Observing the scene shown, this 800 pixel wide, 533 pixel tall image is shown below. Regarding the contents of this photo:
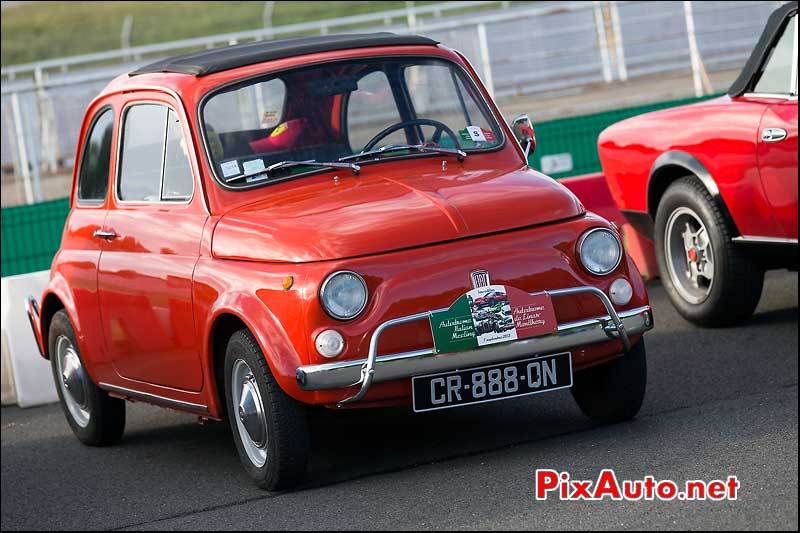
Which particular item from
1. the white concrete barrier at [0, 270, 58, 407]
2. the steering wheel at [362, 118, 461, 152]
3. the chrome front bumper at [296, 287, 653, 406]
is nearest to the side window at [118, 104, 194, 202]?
the steering wheel at [362, 118, 461, 152]

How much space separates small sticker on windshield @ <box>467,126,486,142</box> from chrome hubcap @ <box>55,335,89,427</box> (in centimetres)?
248

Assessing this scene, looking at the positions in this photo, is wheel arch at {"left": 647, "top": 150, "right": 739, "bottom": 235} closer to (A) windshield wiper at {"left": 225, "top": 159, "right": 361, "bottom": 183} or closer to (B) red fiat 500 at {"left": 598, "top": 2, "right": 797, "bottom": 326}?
(B) red fiat 500 at {"left": 598, "top": 2, "right": 797, "bottom": 326}

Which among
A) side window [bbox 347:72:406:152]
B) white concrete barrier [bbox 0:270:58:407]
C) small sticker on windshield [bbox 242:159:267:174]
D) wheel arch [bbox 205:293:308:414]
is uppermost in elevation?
side window [bbox 347:72:406:152]

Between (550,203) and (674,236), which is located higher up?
(550,203)

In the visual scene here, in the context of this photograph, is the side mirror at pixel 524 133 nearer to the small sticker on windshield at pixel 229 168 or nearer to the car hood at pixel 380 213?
the car hood at pixel 380 213

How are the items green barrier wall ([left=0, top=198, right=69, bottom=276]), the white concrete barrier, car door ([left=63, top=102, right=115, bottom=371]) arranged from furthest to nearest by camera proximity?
green barrier wall ([left=0, top=198, right=69, bottom=276]), the white concrete barrier, car door ([left=63, top=102, right=115, bottom=371])

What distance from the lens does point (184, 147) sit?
6.91 meters

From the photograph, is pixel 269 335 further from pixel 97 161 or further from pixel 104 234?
pixel 97 161

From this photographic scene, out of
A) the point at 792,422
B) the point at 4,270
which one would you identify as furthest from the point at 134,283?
the point at 4,270

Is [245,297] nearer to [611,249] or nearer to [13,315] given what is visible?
[611,249]

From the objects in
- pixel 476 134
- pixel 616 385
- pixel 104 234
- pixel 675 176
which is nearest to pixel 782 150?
pixel 675 176

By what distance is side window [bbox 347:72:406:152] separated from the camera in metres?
7.06

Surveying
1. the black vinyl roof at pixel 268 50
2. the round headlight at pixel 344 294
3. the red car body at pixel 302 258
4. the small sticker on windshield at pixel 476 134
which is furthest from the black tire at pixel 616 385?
the black vinyl roof at pixel 268 50

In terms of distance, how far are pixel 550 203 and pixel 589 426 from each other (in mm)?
1062
